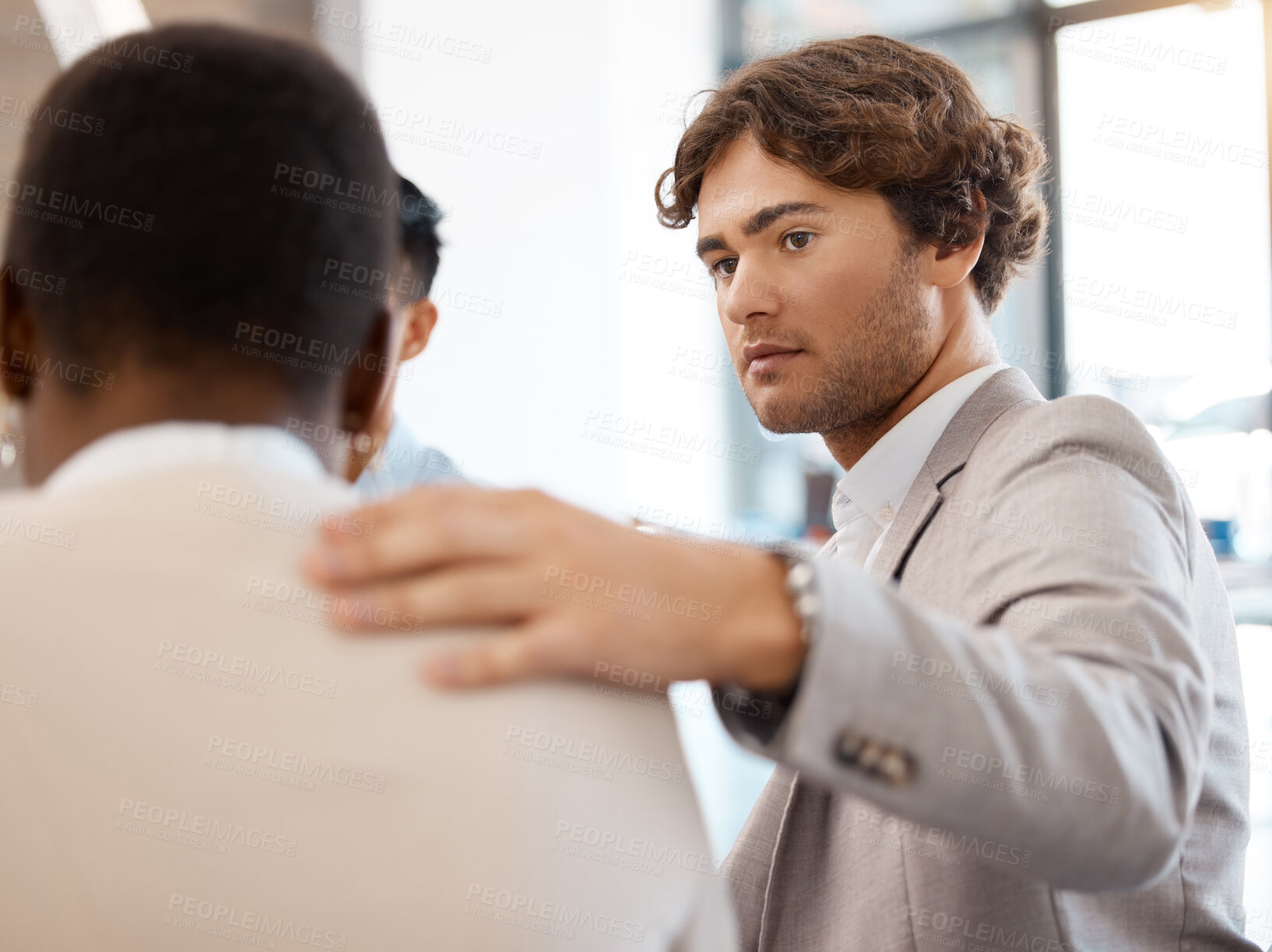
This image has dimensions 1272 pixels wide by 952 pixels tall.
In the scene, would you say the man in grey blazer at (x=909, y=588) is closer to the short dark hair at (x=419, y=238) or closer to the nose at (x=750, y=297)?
the nose at (x=750, y=297)

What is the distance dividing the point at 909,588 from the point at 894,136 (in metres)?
0.84

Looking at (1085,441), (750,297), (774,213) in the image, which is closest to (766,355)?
(750,297)

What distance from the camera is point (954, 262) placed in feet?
5.40

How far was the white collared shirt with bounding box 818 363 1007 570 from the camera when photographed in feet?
4.70

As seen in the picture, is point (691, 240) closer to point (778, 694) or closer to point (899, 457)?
point (899, 457)

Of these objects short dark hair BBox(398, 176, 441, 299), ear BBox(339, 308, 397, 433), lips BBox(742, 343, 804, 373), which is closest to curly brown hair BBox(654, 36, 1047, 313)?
lips BBox(742, 343, 804, 373)

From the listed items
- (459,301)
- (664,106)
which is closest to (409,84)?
(459,301)

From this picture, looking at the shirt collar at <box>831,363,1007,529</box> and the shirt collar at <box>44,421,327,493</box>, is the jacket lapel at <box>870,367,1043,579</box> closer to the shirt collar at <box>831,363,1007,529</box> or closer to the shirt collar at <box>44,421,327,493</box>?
the shirt collar at <box>831,363,1007,529</box>

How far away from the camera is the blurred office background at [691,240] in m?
3.35

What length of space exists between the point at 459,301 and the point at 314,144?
282 cm

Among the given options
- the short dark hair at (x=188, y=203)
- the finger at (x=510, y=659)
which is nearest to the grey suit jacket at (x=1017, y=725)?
the finger at (x=510, y=659)

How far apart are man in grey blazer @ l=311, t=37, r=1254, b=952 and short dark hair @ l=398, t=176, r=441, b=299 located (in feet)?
1.56

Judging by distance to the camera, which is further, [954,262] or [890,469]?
[954,262]

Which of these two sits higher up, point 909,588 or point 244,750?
point 244,750
